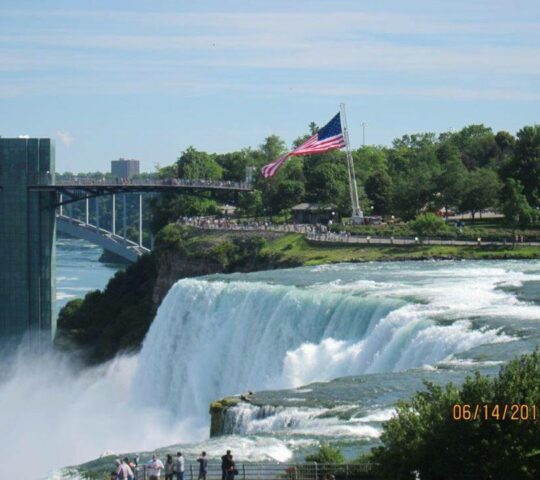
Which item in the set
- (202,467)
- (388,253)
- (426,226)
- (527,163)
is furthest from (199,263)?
(202,467)

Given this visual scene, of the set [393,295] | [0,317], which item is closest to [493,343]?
[393,295]

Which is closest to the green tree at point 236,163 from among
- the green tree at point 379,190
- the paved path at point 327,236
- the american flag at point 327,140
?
the green tree at point 379,190

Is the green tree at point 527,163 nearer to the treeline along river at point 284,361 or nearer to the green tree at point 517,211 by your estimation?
the green tree at point 517,211

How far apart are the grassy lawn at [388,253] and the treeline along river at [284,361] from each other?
1898mm

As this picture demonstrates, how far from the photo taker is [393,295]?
47.8 meters

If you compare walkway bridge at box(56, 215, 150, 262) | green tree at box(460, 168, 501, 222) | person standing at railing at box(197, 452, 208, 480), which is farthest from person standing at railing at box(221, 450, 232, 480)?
walkway bridge at box(56, 215, 150, 262)

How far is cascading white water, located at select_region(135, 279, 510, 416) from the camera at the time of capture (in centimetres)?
4106

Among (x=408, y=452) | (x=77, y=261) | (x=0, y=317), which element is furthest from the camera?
(x=77, y=261)

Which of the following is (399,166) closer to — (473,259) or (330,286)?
(473,259)

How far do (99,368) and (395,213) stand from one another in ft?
63.1

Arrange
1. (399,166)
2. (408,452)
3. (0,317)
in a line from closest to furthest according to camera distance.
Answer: (408,452)
(0,317)
(399,166)
